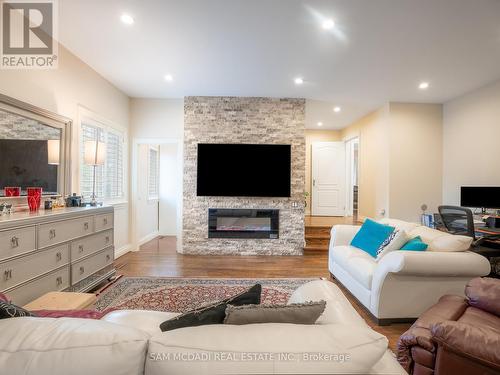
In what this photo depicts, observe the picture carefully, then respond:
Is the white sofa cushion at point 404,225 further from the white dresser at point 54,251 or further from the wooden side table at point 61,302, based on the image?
the white dresser at point 54,251

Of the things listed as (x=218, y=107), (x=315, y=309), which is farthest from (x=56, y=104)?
(x=315, y=309)

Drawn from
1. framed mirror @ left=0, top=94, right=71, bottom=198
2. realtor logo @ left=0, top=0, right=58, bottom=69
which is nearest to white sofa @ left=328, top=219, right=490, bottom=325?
framed mirror @ left=0, top=94, right=71, bottom=198

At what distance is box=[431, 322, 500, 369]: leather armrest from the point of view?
3.35ft

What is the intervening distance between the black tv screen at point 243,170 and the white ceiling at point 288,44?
105cm

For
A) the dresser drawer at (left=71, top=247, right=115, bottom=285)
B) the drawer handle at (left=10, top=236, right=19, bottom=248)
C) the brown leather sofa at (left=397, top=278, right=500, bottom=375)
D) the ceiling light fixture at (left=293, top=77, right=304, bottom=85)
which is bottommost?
the dresser drawer at (left=71, top=247, right=115, bottom=285)

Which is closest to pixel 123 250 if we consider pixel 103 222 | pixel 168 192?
pixel 103 222

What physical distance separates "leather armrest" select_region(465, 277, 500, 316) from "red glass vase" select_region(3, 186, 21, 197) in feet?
13.1

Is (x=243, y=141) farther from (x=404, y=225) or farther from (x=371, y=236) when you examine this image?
(x=404, y=225)

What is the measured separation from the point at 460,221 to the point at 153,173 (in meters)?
5.70

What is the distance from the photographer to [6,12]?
2.32 m

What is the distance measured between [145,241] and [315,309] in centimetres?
505

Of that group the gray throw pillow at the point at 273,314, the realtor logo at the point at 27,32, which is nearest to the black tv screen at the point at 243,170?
the realtor logo at the point at 27,32

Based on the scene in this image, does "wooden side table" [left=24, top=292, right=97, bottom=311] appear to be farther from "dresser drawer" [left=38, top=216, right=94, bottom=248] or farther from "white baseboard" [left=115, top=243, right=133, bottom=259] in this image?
"white baseboard" [left=115, top=243, right=133, bottom=259]

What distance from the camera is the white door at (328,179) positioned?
22.6 feet
